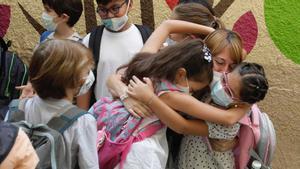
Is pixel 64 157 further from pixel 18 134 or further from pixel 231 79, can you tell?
pixel 231 79

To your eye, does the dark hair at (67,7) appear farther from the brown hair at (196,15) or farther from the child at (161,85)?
the child at (161,85)

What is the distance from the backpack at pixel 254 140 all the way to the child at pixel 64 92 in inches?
26.2

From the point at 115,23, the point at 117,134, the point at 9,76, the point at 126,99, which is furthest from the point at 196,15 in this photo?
the point at 9,76

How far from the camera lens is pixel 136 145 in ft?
7.12

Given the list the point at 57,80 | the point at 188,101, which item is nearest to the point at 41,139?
the point at 57,80

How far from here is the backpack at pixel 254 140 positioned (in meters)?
2.32

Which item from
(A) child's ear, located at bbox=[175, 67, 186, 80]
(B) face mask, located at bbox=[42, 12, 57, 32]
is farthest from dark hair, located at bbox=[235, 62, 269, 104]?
(B) face mask, located at bbox=[42, 12, 57, 32]

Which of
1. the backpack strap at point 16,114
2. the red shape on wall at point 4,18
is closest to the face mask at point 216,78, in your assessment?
the backpack strap at point 16,114

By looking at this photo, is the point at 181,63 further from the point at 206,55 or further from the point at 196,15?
the point at 196,15

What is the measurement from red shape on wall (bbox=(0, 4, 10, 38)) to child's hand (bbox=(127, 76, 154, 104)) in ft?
7.17

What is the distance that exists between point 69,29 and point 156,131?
124 cm

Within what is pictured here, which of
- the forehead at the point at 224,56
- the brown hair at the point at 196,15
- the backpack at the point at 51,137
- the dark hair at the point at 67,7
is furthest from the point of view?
the dark hair at the point at 67,7

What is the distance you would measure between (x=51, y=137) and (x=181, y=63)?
0.61 metres

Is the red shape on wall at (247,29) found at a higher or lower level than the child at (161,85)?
lower
